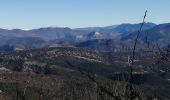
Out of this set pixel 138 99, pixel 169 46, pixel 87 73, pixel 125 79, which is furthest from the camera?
pixel 169 46

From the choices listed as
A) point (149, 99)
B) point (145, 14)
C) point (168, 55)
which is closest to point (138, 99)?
point (149, 99)

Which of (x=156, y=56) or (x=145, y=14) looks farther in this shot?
(x=156, y=56)

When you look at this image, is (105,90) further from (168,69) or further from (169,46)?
(169,46)

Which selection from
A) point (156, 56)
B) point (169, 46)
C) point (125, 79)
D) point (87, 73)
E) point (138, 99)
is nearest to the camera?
point (138, 99)

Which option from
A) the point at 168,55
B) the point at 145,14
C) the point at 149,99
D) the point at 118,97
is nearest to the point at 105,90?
the point at 118,97

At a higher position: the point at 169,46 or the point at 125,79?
the point at 169,46

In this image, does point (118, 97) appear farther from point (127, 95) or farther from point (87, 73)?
point (87, 73)

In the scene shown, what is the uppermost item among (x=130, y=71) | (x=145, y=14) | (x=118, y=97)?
(x=145, y=14)

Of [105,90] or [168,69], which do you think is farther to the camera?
[168,69]

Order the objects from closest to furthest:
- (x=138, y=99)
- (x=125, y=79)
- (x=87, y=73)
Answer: (x=138, y=99) → (x=87, y=73) → (x=125, y=79)
